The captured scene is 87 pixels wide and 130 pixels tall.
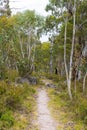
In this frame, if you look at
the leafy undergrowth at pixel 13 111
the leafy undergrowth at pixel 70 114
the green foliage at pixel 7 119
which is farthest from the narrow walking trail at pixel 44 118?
the green foliage at pixel 7 119

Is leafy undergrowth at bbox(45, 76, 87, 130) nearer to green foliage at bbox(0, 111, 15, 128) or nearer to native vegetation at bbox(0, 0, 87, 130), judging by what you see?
native vegetation at bbox(0, 0, 87, 130)

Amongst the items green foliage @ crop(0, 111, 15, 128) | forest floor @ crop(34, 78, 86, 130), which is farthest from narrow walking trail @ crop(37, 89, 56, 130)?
green foliage @ crop(0, 111, 15, 128)

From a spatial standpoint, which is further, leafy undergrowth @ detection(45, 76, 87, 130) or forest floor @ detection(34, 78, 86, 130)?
leafy undergrowth @ detection(45, 76, 87, 130)

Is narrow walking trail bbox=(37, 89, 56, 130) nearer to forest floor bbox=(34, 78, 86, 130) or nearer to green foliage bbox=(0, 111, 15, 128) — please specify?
forest floor bbox=(34, 78, 86, 130)

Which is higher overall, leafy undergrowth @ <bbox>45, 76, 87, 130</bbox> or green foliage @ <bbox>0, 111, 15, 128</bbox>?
green foliage @ <bbox>0, 111, 15, 128</bbox>

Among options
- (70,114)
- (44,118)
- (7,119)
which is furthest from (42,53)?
(7,119)

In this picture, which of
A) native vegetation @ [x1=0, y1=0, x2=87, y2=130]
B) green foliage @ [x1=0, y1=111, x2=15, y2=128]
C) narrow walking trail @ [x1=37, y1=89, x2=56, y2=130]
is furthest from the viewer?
native vegetation @ [x1=0, y1=0, x2=87, y2=130]

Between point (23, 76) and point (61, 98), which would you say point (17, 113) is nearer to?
point (61, 98)

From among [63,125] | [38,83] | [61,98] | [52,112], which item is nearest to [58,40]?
[38,83]

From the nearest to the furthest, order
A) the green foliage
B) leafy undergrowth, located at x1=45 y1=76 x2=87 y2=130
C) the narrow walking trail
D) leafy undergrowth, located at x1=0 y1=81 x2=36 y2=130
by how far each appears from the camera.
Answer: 1. the green foliage
2. leafy undergrowth, located at x1=0 y1=81 x2=36 y2=130
3. the narrow walking trail
4. leafy undergrowth, located at x1=45 y1=76 x2=87 y2=130

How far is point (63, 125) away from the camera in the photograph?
42.0 feet

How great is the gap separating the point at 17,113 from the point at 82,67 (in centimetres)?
1161

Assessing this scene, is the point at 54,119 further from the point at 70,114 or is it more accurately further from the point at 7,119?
the point at 7,119

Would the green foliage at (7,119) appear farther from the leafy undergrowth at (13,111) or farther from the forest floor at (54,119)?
the forest floor at (54,119)
